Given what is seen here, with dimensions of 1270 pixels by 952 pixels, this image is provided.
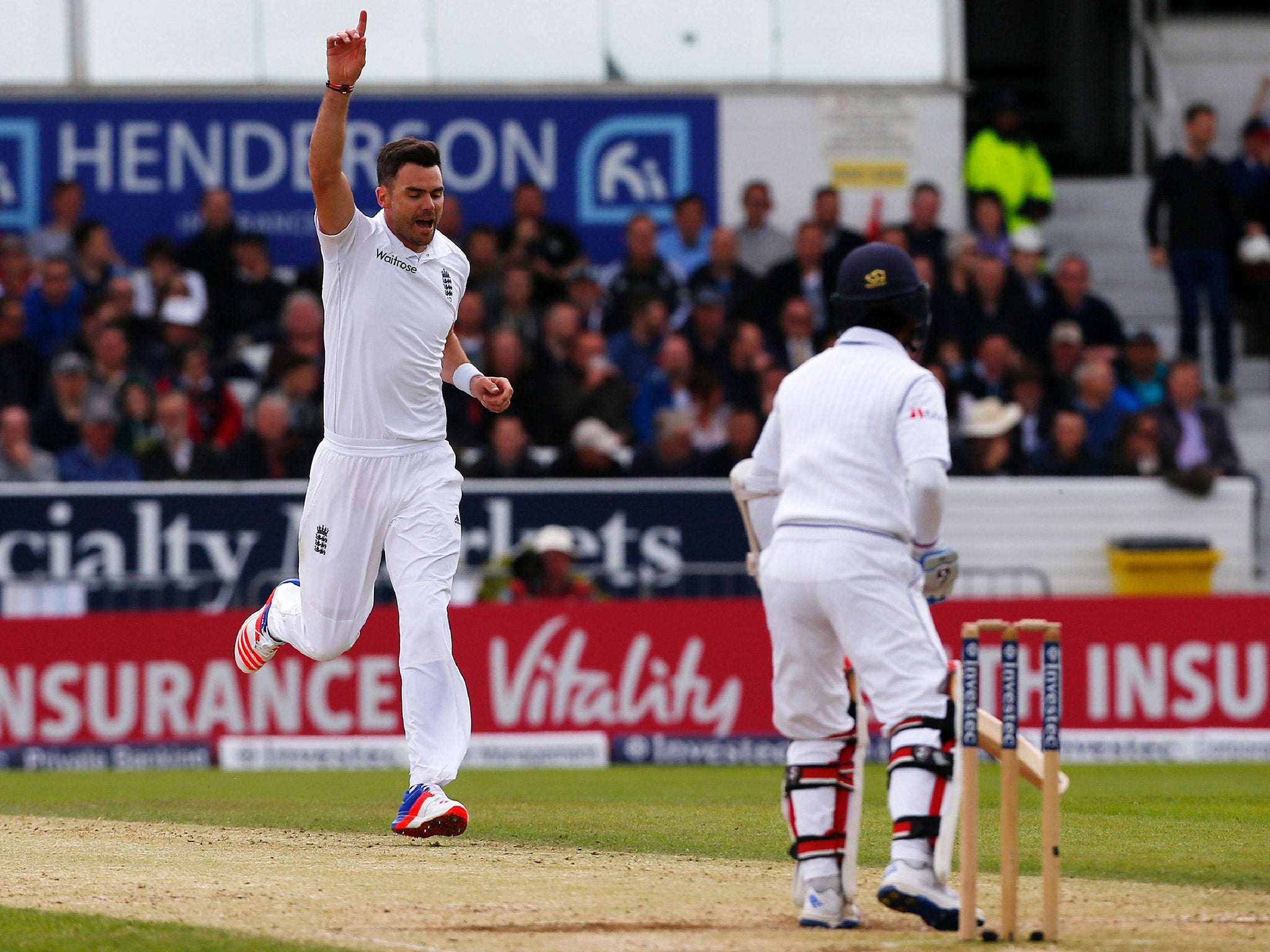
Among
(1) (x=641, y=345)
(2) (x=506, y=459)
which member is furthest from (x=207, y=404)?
(1) (x=641, y=345)

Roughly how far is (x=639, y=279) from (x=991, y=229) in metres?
3.54

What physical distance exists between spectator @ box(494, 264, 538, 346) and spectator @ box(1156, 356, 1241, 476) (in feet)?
17.6

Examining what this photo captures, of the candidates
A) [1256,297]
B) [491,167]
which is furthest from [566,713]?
[1256,297]

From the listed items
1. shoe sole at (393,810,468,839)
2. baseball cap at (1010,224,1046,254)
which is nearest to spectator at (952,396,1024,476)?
baseball cap at (1010,224,1046,254)

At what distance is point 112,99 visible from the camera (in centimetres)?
2139

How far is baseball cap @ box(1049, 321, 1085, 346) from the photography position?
18641 mm

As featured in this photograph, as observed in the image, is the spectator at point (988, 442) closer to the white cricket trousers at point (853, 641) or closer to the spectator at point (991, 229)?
the spectator at point (991, 229)

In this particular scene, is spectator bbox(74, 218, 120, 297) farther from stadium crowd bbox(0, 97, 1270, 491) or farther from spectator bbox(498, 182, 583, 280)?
spectator bbox(498, 182, 583, 280)

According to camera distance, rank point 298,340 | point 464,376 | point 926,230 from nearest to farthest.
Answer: point 464,376 < point 298,340 < point 926,230

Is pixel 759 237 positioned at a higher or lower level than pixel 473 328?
higher

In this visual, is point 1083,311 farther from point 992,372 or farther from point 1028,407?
point 1028,407

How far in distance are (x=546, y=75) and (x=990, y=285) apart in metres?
5.54

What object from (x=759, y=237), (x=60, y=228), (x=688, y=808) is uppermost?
(x=60, y=228)

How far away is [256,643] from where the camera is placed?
31.0 ft
